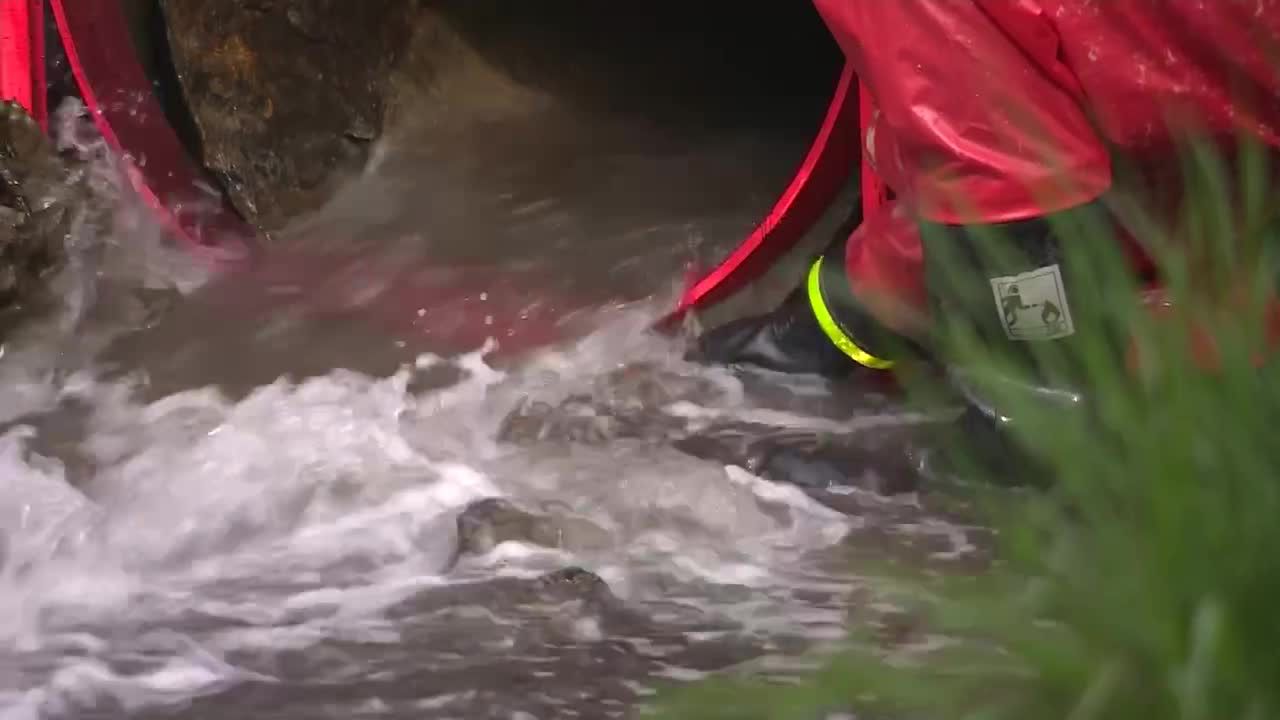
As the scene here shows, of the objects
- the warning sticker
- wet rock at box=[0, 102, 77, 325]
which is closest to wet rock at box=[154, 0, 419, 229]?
wet rock at box=[0, 102, 77, 325]

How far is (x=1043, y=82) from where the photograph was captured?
3.88 feet

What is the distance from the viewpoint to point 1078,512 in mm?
470

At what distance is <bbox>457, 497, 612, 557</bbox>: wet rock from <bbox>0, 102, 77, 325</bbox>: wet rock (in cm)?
105

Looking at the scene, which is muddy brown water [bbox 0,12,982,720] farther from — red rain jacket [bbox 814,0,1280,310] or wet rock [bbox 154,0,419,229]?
red rain jacket [bbox 814,0,1280,310]

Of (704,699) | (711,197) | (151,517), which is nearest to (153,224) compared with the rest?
(151,517)

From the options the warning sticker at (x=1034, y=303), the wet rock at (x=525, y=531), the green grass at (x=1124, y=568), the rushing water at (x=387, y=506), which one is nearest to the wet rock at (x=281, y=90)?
the rushing water at (x=387, y=506)

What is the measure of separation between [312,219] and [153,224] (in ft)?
1.15

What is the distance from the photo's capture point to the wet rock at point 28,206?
186 centimetres

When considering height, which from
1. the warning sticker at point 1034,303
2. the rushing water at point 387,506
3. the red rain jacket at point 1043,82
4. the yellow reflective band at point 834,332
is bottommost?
the rushing water at point 387,506

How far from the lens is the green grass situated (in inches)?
16.2

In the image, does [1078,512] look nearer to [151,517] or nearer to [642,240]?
[151,517]

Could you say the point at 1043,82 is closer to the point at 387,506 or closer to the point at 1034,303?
the point at 1034,303

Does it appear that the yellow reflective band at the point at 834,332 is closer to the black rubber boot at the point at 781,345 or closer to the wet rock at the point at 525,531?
the black rubber boot at the point at 781,345

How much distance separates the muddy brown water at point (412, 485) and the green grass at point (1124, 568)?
13 centimetres
